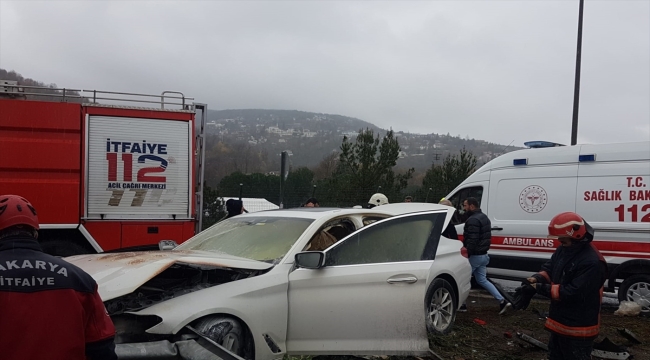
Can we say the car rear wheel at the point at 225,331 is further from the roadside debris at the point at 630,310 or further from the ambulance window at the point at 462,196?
the ambulance window at the point at 462,196

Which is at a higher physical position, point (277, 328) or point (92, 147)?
point (92, 147)

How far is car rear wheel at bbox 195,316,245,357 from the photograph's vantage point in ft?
13.9

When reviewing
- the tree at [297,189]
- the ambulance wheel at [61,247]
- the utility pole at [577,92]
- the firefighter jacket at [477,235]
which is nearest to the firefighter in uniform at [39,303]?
the firefighter jacket at [477,235]

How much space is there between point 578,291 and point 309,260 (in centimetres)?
206

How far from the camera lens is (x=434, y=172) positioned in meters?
23.2

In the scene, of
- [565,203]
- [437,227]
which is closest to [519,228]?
[565,203]

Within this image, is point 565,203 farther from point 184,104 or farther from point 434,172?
point 434,172

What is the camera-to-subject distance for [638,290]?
8297mm

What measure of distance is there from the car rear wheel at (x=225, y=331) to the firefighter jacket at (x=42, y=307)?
72.9 inches

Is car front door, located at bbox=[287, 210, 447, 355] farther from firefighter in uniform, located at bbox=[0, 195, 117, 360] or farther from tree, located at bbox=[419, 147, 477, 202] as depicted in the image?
tree, located at bbox=[419, 147, 477, 202]

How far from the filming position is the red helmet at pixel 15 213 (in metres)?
2.37

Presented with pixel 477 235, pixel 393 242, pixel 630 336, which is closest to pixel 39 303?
pixel 393 242

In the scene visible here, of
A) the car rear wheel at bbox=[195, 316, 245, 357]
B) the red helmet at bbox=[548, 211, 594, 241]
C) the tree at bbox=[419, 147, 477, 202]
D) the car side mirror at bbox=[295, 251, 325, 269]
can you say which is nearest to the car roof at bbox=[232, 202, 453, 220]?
the car side mirror at bbox=[295, 251, 325, 269]

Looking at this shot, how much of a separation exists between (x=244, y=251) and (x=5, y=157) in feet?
17.6
